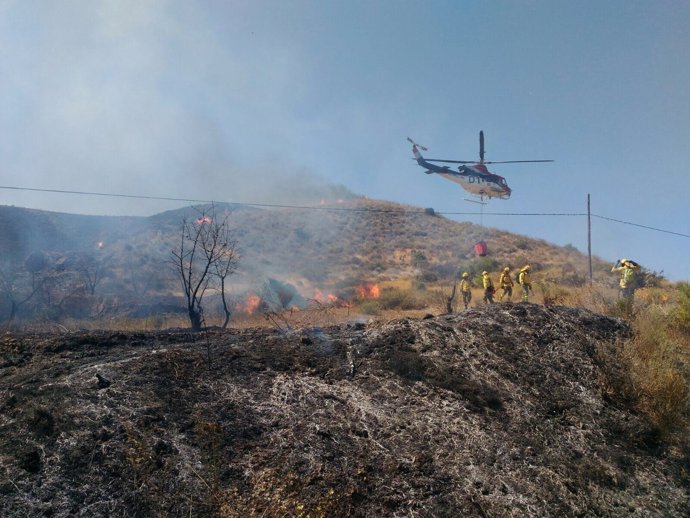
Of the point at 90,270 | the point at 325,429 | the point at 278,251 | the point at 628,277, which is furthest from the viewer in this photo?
the point at 278,251

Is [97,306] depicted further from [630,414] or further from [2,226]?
[630,414]

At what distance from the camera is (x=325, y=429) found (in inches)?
235

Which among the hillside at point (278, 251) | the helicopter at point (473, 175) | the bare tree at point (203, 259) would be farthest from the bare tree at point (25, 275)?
the helicopter at point (473, 175)

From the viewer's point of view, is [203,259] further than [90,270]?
No

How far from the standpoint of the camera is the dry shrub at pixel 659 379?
730 centimetres

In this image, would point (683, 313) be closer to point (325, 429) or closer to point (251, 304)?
point (325, 429)

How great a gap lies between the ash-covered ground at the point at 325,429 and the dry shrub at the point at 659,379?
245mm

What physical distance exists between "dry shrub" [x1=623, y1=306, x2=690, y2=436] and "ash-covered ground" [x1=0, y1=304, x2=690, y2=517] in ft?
0.80

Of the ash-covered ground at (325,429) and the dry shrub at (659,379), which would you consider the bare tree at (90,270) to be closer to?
the ash-covered ground at (325,429)

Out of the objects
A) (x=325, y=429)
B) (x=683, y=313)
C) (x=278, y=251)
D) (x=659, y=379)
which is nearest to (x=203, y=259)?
(x=683, y=313)

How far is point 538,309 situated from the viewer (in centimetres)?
1013

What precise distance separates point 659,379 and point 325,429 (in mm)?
5062

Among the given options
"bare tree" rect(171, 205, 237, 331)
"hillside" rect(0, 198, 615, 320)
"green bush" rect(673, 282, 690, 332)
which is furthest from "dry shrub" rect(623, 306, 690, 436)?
"hillside" rect(0, 198, 615, 320)

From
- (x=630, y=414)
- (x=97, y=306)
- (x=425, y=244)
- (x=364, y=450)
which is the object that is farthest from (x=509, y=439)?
(x=425, y=244)
